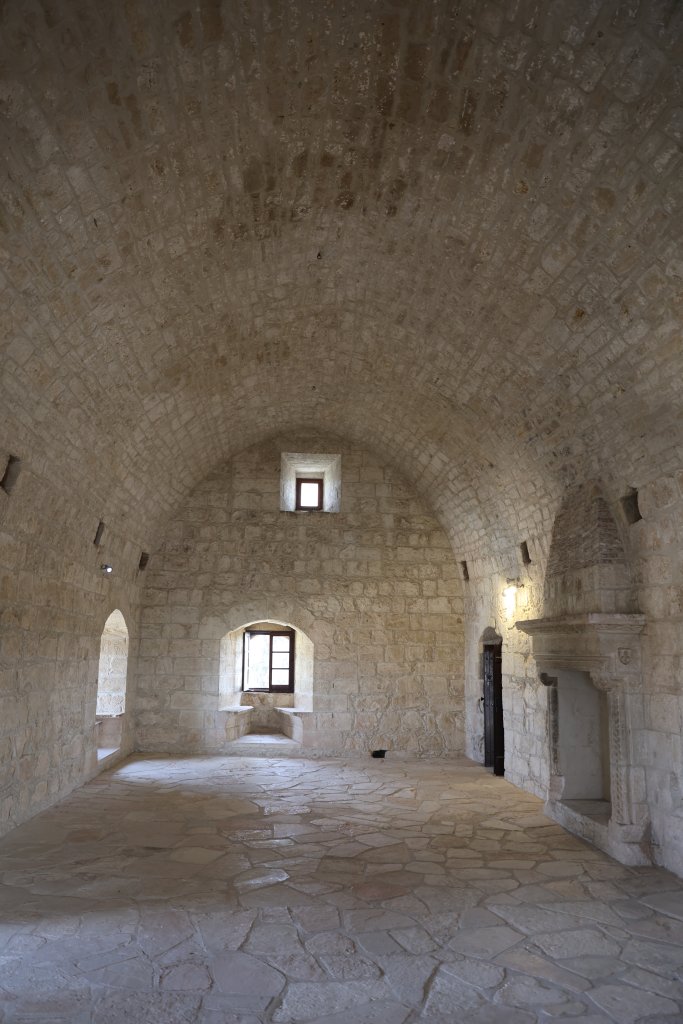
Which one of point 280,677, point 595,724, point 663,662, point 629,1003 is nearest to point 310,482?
point 280,677

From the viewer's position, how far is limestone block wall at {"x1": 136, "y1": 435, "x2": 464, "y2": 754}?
9797mm

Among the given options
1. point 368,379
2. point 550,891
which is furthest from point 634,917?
point 368,379

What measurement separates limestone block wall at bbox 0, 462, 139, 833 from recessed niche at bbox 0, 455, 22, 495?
53mm

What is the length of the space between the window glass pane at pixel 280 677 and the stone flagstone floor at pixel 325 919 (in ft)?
14.8

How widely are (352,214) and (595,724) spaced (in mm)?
5245

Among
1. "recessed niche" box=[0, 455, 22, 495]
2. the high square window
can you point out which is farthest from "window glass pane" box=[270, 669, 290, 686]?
"recessed niche" box=[0, 455, 22, 495]

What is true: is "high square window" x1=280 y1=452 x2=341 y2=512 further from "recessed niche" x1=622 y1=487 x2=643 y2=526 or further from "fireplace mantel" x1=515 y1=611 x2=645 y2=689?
"recessed niche" x1=622 y1=487 x2=643 y2=526

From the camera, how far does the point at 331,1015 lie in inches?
115

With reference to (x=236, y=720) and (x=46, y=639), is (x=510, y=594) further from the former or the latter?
(x=46, y=639)

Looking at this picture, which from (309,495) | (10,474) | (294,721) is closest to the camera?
(10,474)

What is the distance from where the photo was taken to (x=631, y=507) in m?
5.66

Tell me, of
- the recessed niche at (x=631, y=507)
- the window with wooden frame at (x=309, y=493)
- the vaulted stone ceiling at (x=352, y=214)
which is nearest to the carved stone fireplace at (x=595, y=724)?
the recessed niche at (x=631, y=507)

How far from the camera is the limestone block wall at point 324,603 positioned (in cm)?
980

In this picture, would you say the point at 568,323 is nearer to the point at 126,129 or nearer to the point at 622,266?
the point at 622,266
